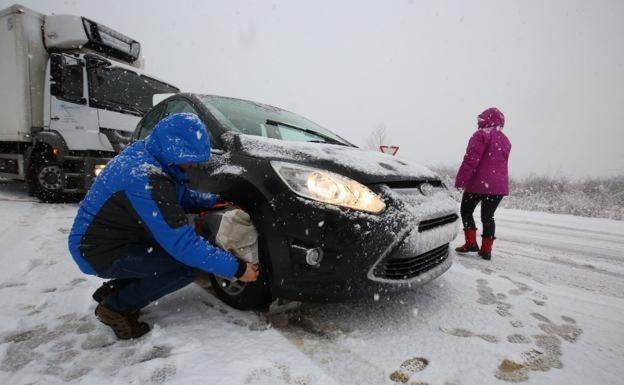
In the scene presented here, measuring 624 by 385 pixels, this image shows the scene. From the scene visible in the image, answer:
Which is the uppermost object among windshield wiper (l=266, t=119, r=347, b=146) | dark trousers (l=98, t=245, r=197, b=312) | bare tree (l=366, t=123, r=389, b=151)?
bare tree (l=366, t=123, r=389, b=151)

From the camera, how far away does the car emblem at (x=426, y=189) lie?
219 cm

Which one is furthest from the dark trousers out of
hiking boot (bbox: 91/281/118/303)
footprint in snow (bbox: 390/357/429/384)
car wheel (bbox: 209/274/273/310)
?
footprint in snow (bbox: 390/357/429/384)

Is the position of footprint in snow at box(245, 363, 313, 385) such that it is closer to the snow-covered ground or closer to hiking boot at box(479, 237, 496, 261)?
the snow-covered ground

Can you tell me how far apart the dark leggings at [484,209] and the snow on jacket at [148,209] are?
2.86 metres

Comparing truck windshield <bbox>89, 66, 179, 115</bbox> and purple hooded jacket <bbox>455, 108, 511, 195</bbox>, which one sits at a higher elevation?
truck windshield <bbox>89, 66, 179, 115</bbox>

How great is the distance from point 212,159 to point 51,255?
2.09 metres

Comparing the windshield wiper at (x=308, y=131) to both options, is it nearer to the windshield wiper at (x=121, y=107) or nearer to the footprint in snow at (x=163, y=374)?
the footprint in snow at (x=163, y=374)

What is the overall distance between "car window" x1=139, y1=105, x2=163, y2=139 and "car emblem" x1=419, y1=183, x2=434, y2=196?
2463 mm

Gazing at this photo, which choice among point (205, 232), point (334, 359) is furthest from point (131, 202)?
point (334, 359)

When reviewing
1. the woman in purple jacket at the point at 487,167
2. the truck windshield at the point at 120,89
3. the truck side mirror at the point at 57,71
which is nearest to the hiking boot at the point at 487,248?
the woman in purple jacket at the point at 487,167

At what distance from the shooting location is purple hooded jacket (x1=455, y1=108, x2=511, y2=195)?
3.54 m

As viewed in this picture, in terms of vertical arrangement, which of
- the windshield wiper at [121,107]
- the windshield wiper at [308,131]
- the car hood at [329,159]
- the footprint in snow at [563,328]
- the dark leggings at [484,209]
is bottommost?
the footprint in snow at [563,328]

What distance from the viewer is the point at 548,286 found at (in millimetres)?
2922

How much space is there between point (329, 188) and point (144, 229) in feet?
3.30
